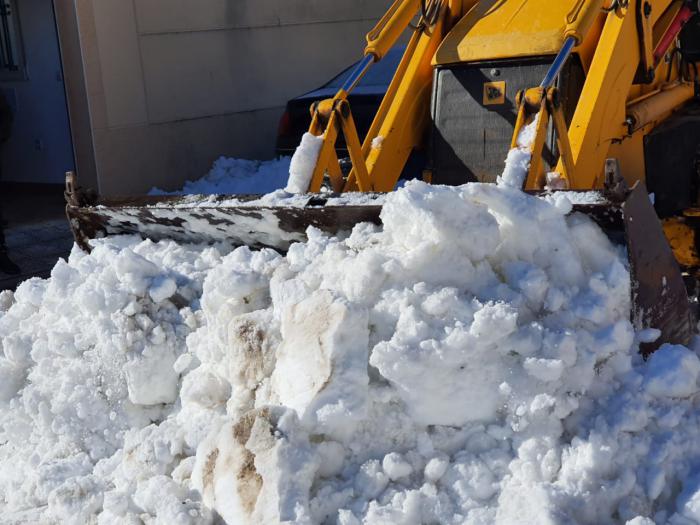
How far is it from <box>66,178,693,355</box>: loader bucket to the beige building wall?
15.1 feet

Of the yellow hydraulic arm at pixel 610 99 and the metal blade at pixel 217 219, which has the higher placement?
the yellow hydraulic arm at pixel 610 99

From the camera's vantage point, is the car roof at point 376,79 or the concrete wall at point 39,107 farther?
the concrete wall at point 39,107

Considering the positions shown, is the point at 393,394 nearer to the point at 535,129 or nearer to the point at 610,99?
the point at 535,129

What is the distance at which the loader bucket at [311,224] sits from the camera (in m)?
3.50

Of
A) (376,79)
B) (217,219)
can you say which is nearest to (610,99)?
(217,219)

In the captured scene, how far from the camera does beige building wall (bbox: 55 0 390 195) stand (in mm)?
8852

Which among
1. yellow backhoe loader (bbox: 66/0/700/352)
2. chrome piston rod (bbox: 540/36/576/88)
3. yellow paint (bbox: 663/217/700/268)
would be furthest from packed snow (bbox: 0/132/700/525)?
yellow paint (bbox: 663/217/700/268)

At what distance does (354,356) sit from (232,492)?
22.1 inches

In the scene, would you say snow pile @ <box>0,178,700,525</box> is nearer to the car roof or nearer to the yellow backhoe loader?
the yellow backhoe loader

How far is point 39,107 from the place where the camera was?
407 inches

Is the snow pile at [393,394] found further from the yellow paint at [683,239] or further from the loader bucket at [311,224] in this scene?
the yellow paint at [683,239]

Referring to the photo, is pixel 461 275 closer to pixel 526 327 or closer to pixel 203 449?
pixel 526 327

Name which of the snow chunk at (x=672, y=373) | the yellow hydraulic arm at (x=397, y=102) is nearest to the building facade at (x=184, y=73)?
the yellow hydraulic arm at (x=397, y=102)

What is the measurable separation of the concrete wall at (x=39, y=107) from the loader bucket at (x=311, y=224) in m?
5.96
